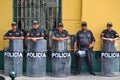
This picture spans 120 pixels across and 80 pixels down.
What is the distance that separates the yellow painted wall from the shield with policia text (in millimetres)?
3307

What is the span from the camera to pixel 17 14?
12.2 m

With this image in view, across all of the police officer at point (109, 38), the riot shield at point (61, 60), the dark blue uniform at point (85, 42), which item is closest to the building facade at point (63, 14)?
the police officer at point (109, 38)

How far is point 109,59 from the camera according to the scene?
11758 millimetres

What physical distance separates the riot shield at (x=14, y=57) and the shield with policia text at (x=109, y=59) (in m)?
Result: 2.69

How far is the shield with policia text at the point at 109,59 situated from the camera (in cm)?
1170

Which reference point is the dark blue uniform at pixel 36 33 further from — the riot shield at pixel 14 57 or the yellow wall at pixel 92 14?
the yellow wall at pixel 92 14

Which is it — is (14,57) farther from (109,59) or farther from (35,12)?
(109,59)

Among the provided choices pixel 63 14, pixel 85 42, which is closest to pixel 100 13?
pixel 85 42

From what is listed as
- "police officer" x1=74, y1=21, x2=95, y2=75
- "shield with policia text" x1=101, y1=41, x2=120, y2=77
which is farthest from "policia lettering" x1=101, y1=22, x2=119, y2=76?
"police officer" x1=74, y1=21, x2=95, y2=75

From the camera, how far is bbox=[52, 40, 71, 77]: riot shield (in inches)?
455

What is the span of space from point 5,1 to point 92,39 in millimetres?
3195

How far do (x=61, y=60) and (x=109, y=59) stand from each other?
158 cm

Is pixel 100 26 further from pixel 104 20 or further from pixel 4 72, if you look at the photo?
pixel 4 72

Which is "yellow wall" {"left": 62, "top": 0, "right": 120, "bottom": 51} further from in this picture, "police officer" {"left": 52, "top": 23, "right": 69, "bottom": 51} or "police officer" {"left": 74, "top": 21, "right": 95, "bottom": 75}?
"police officer" {"left": 52, "top": 23, "right": 69, "bottom": 51}
